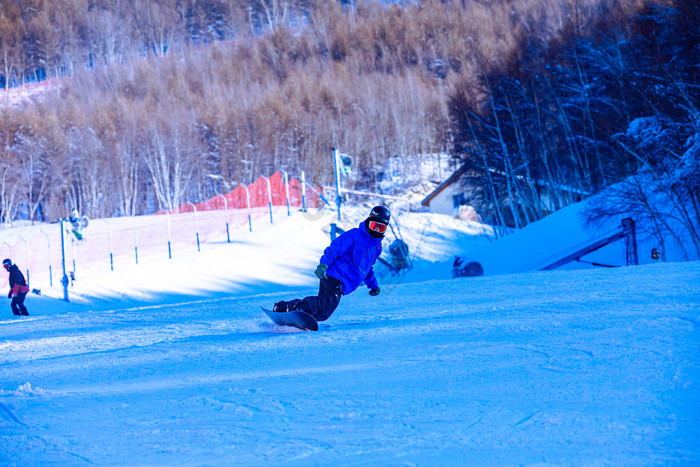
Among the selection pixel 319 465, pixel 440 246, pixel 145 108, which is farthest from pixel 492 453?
pixel 145 108

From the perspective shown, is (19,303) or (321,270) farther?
(19,303)

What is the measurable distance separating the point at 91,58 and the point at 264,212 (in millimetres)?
67287

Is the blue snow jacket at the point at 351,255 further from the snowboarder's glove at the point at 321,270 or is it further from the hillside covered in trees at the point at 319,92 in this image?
the hillside covered in trees at the point at 319,92

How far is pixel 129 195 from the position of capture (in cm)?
4900

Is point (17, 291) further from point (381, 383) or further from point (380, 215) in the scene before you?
point (381, 383)

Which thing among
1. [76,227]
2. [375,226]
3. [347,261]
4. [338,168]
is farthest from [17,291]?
[76,227]

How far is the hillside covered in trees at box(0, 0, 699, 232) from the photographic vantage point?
23.3 m

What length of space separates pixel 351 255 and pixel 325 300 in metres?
0.42

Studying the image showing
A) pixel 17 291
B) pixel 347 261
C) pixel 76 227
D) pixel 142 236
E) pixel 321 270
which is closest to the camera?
pixel 321 270

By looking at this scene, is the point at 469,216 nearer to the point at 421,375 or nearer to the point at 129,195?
the point at 129,195

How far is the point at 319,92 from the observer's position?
65125 millimetres

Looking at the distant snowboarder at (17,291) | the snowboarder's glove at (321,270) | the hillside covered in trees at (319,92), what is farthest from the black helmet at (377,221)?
the hillside covered in trees at (319,92)

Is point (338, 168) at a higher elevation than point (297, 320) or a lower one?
higher

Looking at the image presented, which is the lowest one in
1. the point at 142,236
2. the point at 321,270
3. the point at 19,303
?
the point at 19,303
